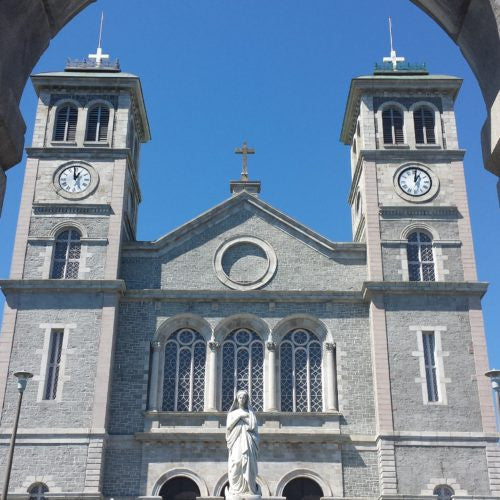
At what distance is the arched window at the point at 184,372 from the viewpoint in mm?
26688

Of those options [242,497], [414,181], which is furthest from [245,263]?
[242,497]

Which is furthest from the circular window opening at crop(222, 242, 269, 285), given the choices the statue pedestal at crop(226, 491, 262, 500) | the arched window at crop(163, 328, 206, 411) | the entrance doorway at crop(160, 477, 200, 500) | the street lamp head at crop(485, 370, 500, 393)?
the statue pedestal at crop(226, 491, 262, 500)

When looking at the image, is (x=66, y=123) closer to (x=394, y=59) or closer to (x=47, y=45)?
(x=394, y=59)

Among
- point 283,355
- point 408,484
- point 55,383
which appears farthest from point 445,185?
point 55,383

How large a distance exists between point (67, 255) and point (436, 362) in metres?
13.3

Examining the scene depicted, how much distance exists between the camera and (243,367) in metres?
27.1

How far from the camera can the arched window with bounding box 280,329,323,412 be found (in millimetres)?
26703

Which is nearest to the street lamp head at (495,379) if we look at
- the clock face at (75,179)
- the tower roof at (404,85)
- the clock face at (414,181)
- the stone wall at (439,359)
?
the stone wall at (439,359)

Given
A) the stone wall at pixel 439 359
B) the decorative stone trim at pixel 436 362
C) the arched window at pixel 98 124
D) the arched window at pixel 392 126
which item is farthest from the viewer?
the arched window at pixel 392 126

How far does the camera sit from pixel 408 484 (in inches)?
973

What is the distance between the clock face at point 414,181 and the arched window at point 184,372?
31.2 ft

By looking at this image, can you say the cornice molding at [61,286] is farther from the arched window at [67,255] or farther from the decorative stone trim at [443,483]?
the decorative stone trim at [443,483]

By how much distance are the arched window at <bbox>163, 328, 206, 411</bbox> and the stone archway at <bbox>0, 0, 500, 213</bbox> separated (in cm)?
2079

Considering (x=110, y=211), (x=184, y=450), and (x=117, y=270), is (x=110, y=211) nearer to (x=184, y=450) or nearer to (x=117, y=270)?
(x=117, y=270)
